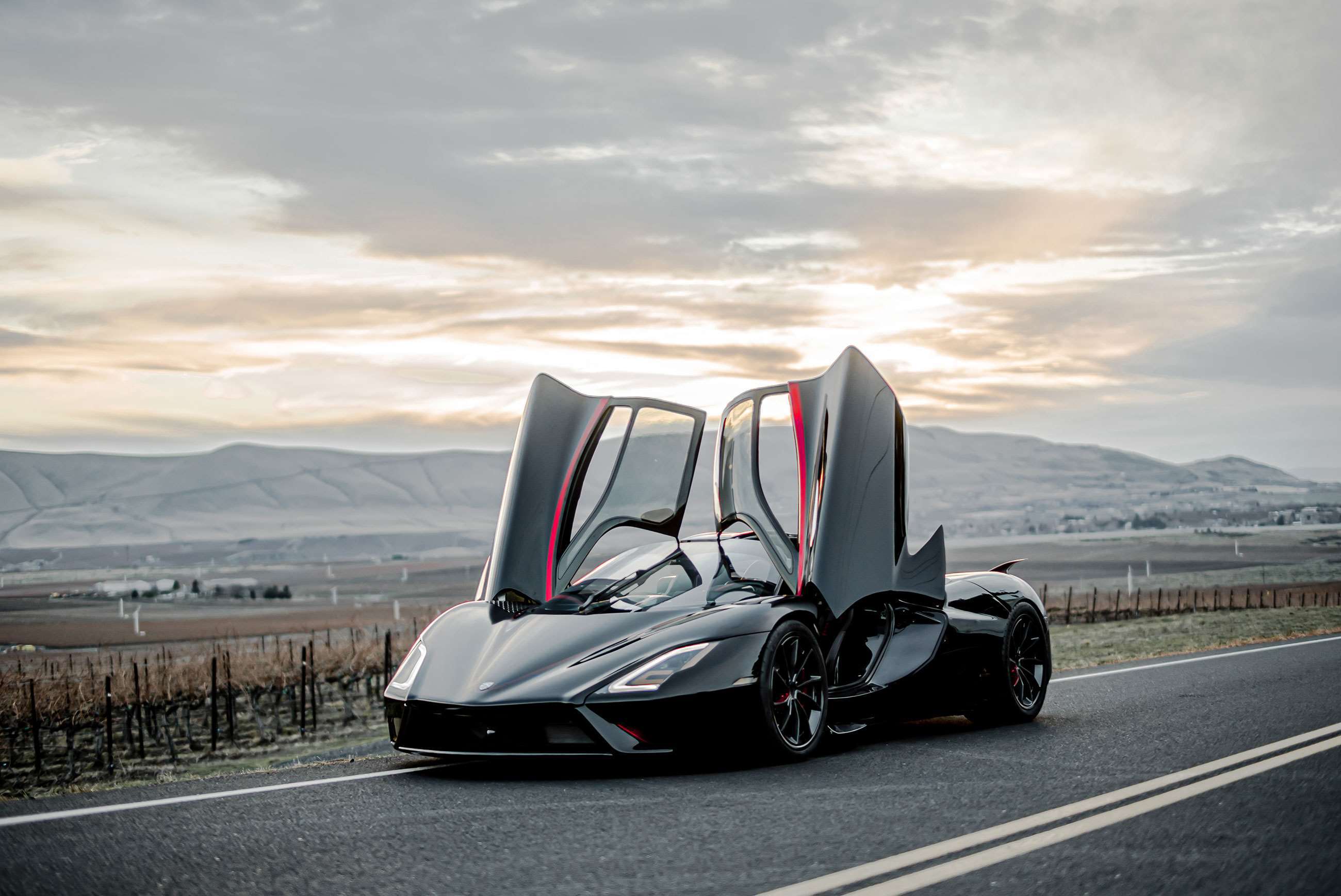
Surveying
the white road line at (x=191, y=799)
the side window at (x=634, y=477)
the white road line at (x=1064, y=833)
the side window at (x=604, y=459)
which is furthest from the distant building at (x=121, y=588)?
the white road line at (x=1064, y=833)

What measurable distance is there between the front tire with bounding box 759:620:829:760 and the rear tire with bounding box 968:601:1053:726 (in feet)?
6.35

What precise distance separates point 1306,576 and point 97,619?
277 feet

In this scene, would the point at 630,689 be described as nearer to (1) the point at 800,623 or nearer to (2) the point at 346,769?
(1) the point at 800,623

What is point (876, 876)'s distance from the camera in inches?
188

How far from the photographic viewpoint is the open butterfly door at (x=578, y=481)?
8.55 meters

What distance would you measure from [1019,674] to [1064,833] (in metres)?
4.26

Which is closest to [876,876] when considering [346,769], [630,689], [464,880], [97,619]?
[464,880]

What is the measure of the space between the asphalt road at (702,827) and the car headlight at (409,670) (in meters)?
0.50

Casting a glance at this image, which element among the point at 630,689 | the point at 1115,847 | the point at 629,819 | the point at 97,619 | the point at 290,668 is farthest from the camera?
the point at 97,619

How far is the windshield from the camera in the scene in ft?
26.5

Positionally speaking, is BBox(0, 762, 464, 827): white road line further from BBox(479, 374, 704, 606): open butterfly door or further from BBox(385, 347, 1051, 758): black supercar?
BBox(479, 374, 704, 606): open butterfly door

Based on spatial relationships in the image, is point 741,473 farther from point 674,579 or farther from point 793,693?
point 793,693

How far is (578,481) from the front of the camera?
8.95 meters

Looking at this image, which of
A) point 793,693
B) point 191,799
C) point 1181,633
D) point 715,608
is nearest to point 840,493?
point 715,608
